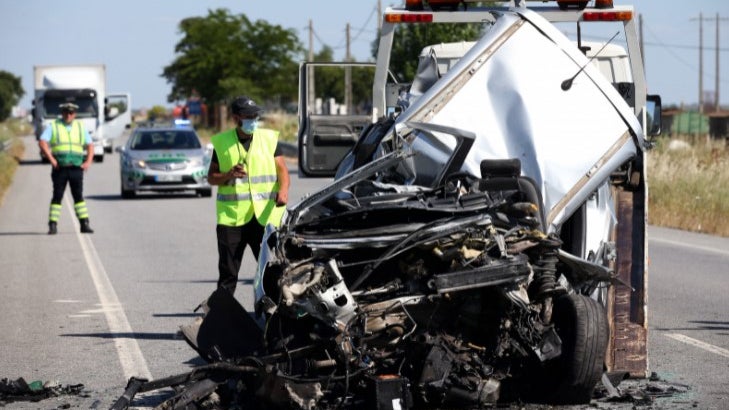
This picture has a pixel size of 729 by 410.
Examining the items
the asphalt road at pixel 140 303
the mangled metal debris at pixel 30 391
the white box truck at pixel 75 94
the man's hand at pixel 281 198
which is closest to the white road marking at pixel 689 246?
the asphalt road at pixel 140 303

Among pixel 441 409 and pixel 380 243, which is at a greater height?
pixel 380 243

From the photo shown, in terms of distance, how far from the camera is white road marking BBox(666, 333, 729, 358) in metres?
9.18

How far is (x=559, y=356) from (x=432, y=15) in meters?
4.09

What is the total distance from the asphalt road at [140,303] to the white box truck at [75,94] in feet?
78.4

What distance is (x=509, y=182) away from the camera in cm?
748

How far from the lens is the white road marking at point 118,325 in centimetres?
873

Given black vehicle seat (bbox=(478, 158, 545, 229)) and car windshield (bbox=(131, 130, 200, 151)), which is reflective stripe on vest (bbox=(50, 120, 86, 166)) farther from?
black vehicle seat (bbox=(478, 158, 545, 229))

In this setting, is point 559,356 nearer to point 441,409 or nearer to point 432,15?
point 441,409

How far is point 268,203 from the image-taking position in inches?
392

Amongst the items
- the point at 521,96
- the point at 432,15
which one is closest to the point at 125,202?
the point at 432,15

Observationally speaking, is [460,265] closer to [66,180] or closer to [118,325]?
[118,325]

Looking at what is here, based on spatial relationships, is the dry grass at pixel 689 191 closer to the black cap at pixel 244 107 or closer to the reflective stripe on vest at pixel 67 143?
the reflective stripe on vest at pixel 67 143

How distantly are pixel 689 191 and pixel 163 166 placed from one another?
34.3 ft

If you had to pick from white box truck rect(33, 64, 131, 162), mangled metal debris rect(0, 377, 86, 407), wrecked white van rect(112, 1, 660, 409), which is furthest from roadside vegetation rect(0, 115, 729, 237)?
white box truck rect(33, 64, 131, 162)
